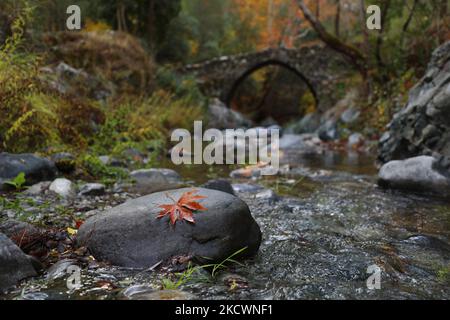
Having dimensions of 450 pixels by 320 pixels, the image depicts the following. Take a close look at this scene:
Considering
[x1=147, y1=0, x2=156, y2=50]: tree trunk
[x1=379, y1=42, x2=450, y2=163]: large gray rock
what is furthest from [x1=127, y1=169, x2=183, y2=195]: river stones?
[x1=147, y1=0, x2=156, y2=50]: tree trunk

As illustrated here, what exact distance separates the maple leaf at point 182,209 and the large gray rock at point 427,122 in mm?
3779

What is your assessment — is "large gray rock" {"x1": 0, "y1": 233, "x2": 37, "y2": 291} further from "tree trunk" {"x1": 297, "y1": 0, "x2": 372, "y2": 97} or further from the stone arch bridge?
the stone arch bridge

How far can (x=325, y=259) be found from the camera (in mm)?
2451

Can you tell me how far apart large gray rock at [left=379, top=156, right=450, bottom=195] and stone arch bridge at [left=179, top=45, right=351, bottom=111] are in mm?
13322

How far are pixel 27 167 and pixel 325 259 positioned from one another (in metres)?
3.40

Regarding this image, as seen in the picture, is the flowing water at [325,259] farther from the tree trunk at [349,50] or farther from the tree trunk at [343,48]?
the tree trunk at [343,48]

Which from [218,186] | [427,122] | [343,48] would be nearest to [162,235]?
→ [218,186]

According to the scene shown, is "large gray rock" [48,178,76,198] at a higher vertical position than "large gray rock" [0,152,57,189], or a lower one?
lower

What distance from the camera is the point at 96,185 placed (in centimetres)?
Result: 423

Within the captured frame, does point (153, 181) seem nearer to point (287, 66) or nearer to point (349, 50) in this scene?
point (349, 50)

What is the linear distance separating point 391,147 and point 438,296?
15.5ft

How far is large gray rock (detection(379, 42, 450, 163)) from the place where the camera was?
17.0 ft

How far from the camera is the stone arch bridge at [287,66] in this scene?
700 inches
